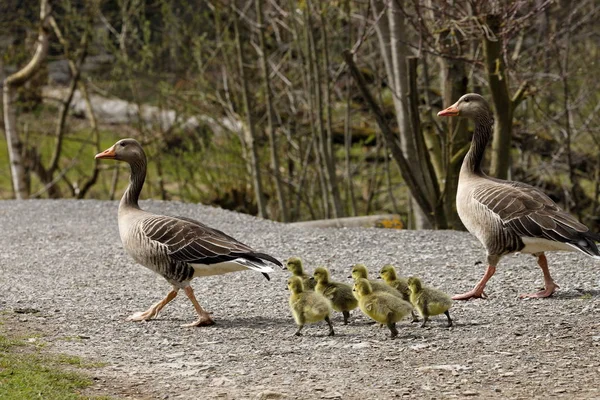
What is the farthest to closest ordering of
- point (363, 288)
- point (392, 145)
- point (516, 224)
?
point (392, 145) → point (516, 224) → point (363, 288)

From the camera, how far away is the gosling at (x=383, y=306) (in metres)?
6.45

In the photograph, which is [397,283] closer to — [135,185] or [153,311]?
[153,311]

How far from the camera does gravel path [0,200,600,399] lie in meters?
5.57

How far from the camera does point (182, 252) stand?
7.12 m

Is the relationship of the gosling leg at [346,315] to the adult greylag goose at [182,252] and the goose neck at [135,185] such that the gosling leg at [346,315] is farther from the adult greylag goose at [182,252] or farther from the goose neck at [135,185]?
the goose neck at [135,185]

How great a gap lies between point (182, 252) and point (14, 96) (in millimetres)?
12849

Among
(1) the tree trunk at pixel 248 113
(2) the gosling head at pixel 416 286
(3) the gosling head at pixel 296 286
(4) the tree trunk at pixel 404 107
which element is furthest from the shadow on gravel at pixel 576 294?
(1) the tree trunk at pixel 248 113

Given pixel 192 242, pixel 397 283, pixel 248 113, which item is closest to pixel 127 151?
pixel 192 242

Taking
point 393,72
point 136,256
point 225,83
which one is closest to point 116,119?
point 225,83

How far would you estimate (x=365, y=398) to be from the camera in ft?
17.4

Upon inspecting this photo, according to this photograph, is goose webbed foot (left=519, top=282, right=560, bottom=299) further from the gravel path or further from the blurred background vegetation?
the blurred background vegetation

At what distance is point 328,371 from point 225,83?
11.7 m

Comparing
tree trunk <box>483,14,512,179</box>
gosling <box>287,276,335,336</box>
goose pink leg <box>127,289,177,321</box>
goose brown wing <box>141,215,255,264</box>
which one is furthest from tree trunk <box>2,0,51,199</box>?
gosling <box>287,276,335,336</box>

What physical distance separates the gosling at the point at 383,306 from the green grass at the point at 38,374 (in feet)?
6.41
